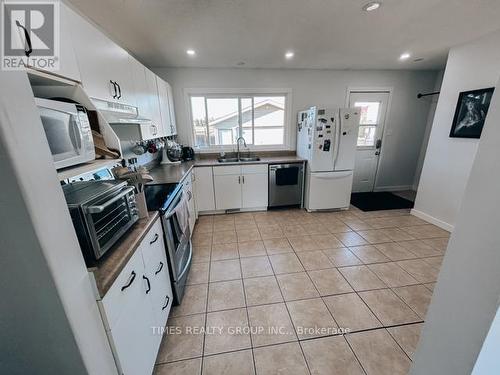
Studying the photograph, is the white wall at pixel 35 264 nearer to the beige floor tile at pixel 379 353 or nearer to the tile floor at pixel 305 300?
the tile floor at pixel 305 300

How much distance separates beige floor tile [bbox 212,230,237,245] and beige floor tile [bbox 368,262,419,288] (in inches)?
65.7

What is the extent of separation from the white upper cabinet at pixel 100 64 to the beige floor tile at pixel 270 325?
195 centimetres

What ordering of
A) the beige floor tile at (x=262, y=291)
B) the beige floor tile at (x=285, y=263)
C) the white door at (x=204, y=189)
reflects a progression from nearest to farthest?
1. the beige floor tile at (x=262, y=291)
2. the beige floor tile at (x=285, y=263)
3. the white door at (x=204, y=189)

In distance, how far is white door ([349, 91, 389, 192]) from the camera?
3.94m

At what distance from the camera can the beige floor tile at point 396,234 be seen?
2656 mm

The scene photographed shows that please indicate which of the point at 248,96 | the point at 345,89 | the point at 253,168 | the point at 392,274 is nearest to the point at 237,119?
the point at 248,96

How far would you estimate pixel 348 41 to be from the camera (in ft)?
7.91

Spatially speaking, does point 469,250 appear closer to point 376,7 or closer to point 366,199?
point 376,7

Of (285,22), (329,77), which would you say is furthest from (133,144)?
(329,77)

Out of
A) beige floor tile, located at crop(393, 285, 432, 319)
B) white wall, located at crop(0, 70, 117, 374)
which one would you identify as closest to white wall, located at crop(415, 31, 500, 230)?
beige floor tile, located at crop(393, 285, 432, 319)

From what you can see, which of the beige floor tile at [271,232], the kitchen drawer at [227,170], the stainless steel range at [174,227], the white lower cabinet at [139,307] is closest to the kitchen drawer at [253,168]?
the kitchen drawer at [227,170]

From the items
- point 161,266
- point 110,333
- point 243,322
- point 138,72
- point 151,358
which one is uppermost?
point 138,72

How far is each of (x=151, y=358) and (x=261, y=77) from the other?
3.90 meters

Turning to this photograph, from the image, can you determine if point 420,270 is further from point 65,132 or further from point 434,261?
point 65,132
